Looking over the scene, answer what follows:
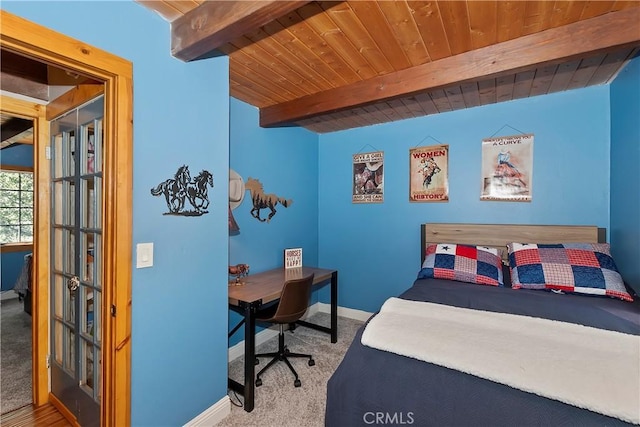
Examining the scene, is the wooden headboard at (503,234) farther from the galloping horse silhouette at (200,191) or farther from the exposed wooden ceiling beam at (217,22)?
the exposed wooden ceiling beam at (217,22)

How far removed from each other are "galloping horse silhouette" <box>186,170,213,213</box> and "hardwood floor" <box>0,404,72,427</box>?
165 cm

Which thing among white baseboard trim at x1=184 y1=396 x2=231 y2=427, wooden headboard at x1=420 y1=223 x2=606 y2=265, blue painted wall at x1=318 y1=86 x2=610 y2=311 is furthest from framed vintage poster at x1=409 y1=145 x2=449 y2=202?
white baseboard trim at x1=184 y1=396 x2=231 y2=427

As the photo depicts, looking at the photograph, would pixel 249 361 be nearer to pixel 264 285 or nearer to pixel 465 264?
pixel 264 285

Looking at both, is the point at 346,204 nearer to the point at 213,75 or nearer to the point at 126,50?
the point at 213,75

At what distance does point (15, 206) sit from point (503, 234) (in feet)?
22.7

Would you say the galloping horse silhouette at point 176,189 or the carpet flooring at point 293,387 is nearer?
the galloping horse silhouette at point 176,189

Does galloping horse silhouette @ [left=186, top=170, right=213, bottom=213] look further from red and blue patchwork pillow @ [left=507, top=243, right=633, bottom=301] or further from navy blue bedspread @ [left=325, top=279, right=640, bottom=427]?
red and blue patchwork pillow @ [left=507, top=243, right=633, bottom=301]

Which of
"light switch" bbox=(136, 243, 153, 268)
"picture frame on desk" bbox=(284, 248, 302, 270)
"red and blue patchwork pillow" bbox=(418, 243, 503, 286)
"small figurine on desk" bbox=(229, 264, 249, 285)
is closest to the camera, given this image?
"light switch" bbox=(136, 243, 153, 268)

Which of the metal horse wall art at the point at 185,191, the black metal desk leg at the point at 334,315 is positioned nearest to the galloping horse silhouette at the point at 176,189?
the metal horse wall art at the point at 185,191

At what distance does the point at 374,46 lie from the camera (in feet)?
5.89

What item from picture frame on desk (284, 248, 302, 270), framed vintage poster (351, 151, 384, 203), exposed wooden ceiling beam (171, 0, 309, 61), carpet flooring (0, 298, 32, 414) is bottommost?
carpet flooring (0, 298, 32, 414)

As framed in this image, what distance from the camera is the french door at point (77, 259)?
5.31 feet

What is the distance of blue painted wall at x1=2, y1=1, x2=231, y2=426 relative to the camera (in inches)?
55.4

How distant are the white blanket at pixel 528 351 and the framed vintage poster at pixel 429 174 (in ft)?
5.45
